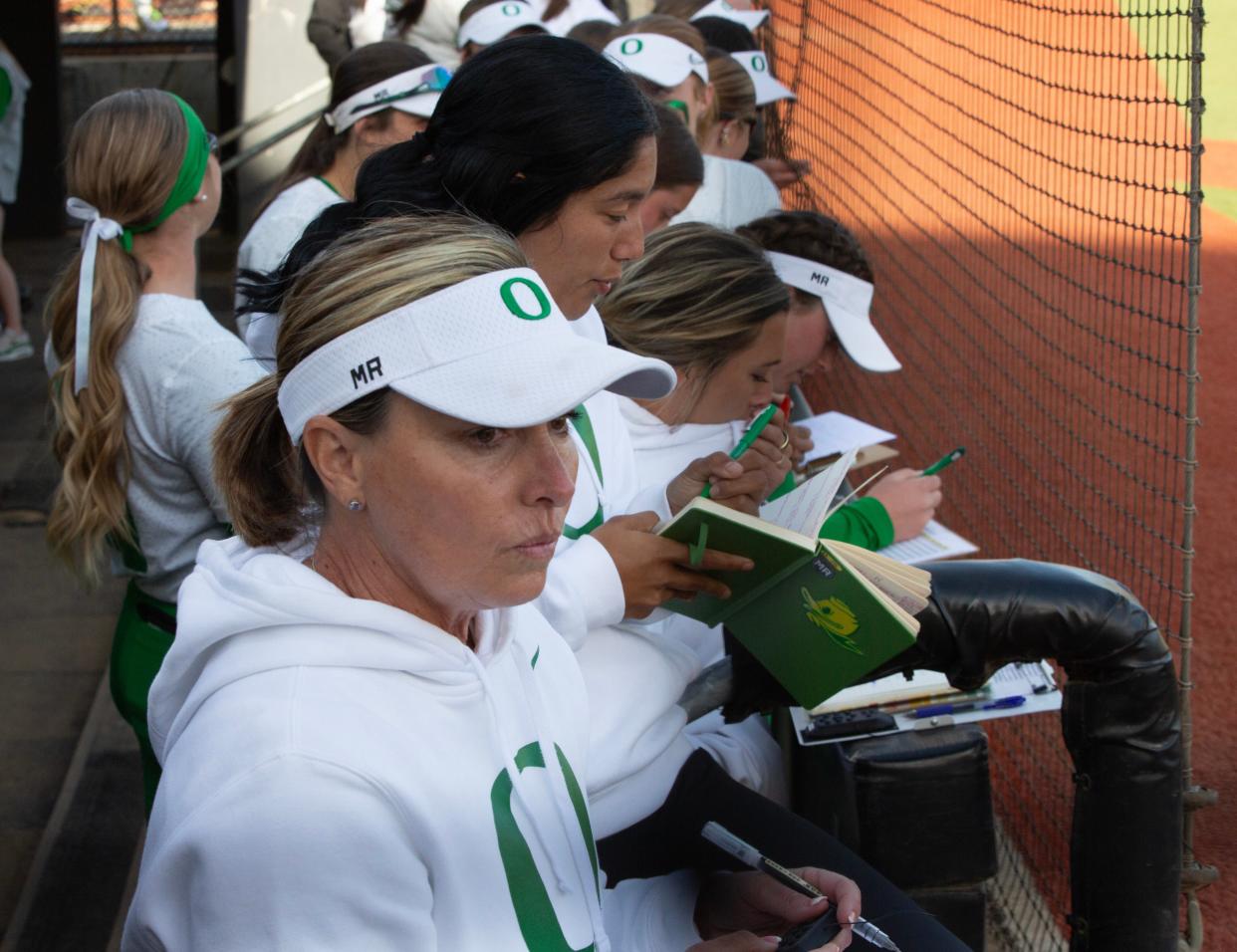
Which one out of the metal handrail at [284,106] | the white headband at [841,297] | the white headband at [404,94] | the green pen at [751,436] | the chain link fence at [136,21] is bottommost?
the chain link fence at [136,21]

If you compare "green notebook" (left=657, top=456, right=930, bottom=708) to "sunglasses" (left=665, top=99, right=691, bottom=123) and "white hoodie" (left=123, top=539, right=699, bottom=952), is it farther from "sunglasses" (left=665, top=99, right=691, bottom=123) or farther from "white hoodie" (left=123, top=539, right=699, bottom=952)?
"sunglasses" (left=665, top=99, right=691, bottom=123)

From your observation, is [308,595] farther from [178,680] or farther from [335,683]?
[178,680]

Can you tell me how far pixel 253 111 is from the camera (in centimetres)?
907

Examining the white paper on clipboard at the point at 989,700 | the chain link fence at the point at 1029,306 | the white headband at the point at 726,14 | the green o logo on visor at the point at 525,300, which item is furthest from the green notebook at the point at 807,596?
the white headband at the point at 726,14

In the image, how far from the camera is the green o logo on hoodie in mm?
1492

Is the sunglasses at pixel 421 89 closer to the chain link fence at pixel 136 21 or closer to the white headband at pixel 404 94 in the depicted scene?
the white headband at pixel 404 94

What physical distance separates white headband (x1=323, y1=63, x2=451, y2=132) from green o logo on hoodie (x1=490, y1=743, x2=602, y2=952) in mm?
2332

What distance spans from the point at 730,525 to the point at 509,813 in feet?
2.03

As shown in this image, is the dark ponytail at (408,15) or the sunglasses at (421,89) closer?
the sunglasses at (421,89)

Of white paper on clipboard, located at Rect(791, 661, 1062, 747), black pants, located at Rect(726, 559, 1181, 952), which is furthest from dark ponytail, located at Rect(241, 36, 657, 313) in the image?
white paper on clipboard, located at Rect(791, 661, 1062, 747)

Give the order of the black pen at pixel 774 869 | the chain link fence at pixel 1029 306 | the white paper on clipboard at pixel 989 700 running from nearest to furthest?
the black pen at pixel 774 869
the white paper on clipboard at pixel 989 700
the chain link fence at pixel 1029 306

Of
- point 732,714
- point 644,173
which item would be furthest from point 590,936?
point 644,173

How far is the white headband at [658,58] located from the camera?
4133mm

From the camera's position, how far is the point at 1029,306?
8883mm
